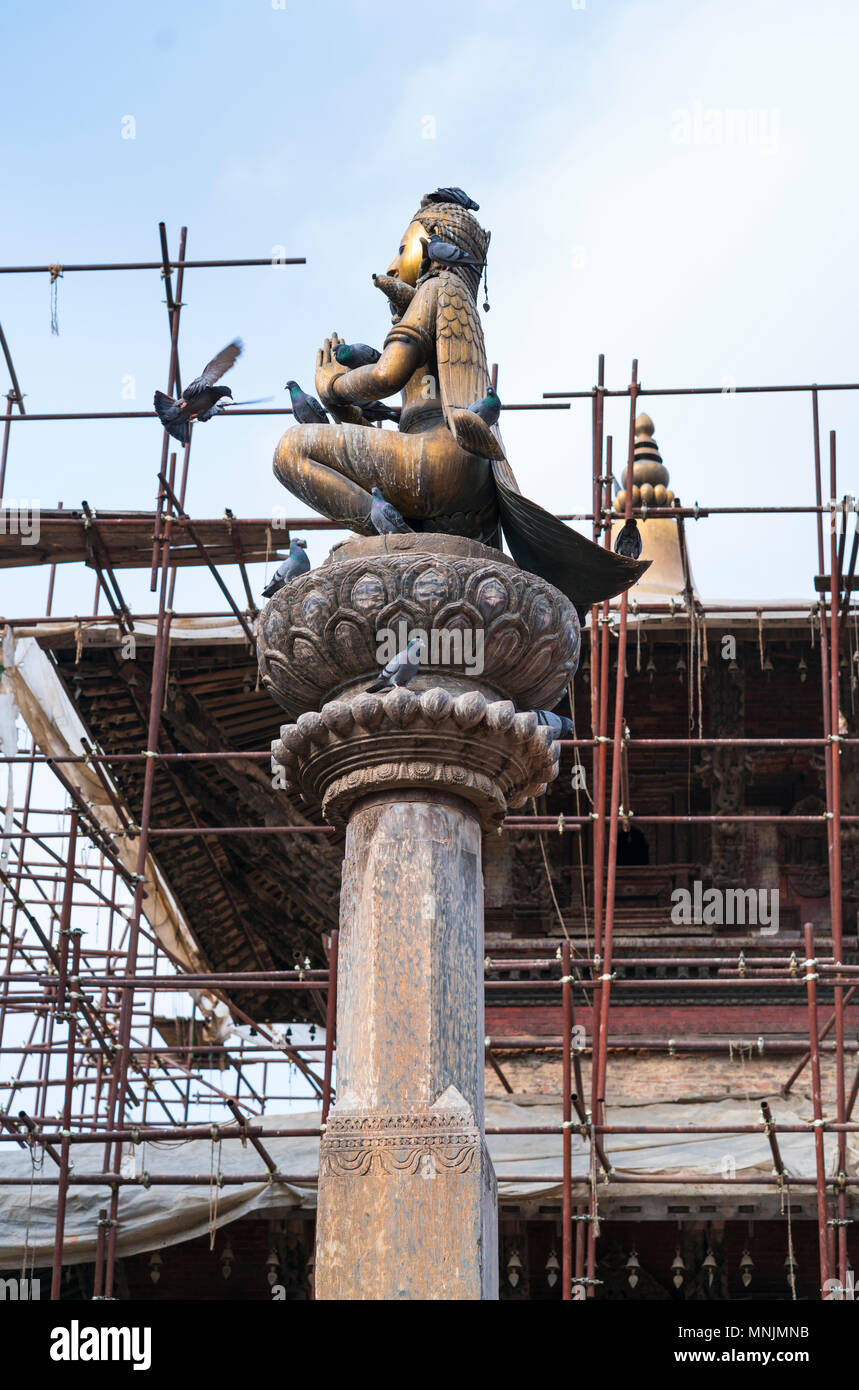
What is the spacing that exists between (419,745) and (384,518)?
2.56 ft

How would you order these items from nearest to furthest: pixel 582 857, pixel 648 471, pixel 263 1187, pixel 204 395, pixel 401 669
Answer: pixel 401 669 → pixel 204 395 → pixel 263 1187 → pixel 582 857 → pixel 648 471

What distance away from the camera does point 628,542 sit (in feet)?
21.5

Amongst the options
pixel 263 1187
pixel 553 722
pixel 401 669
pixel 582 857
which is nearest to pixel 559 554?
pixel 553 722

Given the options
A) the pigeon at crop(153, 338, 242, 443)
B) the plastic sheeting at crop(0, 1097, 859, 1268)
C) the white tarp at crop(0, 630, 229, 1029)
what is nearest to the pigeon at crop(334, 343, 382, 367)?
the pigeon at crop(153, 338, 242, 443)

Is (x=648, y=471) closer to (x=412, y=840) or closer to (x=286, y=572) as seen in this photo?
(x=286, y=572)

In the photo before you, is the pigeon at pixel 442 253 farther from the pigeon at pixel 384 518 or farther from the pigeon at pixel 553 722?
the pigeon at pixel 553 722

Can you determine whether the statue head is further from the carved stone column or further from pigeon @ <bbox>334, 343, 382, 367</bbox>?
the carved stone column

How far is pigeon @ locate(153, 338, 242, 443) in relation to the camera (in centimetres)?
938

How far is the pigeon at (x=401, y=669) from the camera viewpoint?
5.29m

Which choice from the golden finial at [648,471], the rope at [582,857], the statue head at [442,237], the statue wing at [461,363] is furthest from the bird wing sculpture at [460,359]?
the golden finial at [648,471]

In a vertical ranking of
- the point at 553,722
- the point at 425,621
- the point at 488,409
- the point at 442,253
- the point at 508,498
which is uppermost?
the point at 442,253

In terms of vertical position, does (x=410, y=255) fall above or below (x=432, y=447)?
above

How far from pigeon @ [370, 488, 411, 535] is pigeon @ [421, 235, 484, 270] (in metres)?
1.06

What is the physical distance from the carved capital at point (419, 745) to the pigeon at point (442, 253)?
1762 millimetres
